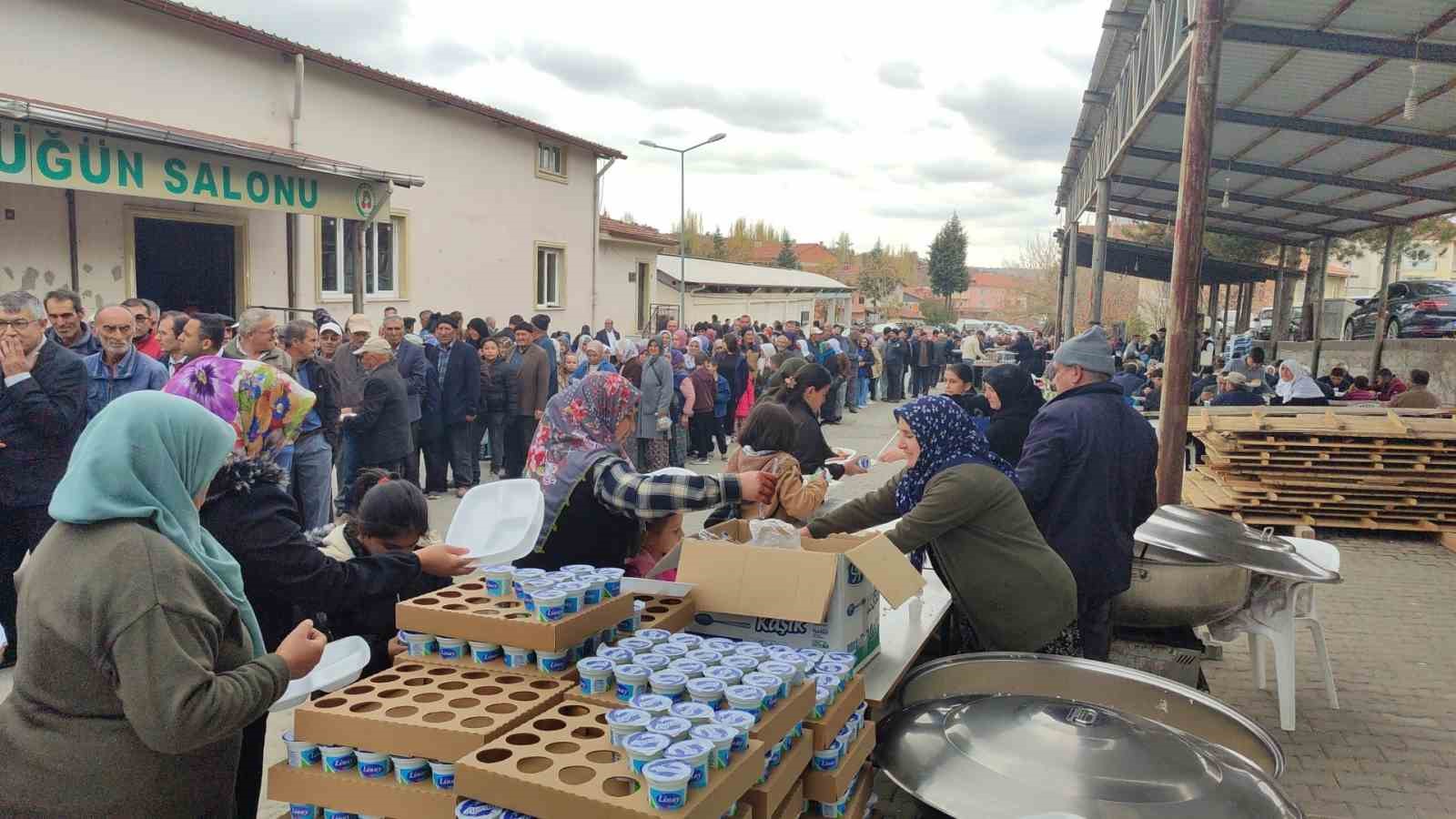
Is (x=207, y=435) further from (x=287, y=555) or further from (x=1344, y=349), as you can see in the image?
(x=1344, y=349)

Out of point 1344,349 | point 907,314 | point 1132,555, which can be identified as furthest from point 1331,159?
point 907,314

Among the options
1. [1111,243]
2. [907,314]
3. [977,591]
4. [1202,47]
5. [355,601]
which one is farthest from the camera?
[907,314]

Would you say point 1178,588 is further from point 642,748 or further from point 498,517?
point 642,748

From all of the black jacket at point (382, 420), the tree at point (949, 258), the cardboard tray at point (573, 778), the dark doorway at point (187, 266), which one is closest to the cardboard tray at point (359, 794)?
the cardboard tray at point (573, 778)

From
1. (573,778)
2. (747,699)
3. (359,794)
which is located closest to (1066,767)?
(747,699)

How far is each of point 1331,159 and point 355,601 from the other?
50.8 ft

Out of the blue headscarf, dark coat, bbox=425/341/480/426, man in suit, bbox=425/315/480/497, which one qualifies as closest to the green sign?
man in suit, bbox=425/315/480/497

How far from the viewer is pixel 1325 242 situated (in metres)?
22.2

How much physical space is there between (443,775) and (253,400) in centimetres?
146

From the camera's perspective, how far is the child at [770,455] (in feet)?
15.0

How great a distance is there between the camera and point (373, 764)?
6.80 ft

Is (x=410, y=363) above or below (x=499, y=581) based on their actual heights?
above

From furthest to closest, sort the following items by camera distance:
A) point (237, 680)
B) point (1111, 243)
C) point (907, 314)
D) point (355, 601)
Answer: point (907, 314)
point (1111, 243)
point (355, 601)
point (237, 680)

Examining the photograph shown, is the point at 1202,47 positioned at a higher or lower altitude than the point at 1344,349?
higher
